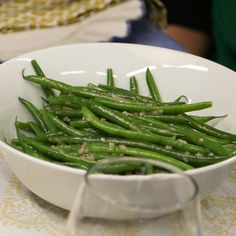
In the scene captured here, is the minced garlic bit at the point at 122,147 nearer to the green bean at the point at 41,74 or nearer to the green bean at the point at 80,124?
the green bean at the point at 80,124

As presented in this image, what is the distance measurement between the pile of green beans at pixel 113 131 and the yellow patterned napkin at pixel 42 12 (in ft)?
2.12

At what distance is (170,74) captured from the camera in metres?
1.11

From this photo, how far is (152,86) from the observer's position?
108 cm

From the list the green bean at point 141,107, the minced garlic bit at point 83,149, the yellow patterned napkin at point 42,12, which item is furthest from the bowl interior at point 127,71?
the yellow patterned napkin at point 42,12

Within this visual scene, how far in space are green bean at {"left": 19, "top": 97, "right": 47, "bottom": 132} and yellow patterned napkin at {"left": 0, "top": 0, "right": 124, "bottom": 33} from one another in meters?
0.67

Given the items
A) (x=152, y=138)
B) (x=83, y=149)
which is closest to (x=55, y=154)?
(x=83, y=149)

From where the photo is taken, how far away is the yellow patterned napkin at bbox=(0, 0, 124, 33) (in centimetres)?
164

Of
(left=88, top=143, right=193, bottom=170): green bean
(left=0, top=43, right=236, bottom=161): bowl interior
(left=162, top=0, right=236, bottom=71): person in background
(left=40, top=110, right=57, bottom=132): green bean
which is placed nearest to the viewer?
(left=88, top=143, right=193, bottom=170): green bean

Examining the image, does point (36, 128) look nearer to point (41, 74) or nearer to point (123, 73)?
point (41, 74)

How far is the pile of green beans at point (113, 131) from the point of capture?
82 centimetres

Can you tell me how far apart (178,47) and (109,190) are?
4.13 ft

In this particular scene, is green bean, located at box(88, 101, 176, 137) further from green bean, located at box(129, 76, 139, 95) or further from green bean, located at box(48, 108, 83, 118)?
green bean, located at box(129, 76, 139, 95)

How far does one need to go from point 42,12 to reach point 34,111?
2.65 ft

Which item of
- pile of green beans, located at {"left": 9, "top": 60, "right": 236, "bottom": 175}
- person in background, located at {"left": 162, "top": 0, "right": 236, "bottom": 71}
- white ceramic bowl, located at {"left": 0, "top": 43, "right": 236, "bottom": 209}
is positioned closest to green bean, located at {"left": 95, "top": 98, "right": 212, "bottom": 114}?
pile of green beans, located at {"left": 9, "top": 60, "right": 236, "bottom": 175}
